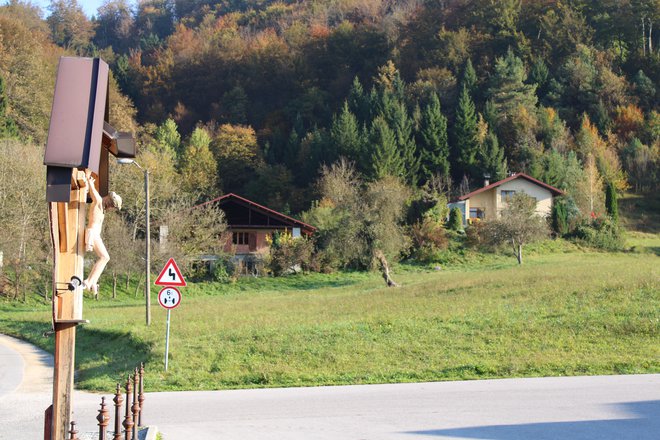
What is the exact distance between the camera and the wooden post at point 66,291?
6520 mm

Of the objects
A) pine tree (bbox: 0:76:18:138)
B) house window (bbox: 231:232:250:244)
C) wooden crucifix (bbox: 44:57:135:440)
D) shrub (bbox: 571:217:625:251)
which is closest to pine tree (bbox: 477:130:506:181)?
shrub (bbox: 571:217:625:251)

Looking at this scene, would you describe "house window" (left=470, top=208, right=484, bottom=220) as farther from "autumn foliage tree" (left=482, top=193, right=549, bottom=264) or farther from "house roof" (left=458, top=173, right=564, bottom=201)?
"autumn foliage tree" (left=482, top=193, right=549, bottom=264)

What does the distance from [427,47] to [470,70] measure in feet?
47.0

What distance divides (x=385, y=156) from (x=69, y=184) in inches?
2562

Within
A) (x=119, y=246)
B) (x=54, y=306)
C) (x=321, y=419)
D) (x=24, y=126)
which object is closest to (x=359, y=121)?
(x=24, y=126)

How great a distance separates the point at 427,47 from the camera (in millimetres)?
96625

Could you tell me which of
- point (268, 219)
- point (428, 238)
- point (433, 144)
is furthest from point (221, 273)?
point (433, 144)

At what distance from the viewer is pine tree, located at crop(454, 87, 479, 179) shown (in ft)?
240

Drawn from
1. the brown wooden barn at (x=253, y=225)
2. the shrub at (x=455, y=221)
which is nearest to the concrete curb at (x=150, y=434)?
the brown wooden barn at (x=253, y=225)

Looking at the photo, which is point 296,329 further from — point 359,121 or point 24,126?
point 359,121

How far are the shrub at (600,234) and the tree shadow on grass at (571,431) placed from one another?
46.1m

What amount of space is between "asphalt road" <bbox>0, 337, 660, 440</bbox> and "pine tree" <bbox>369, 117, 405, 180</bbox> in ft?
182

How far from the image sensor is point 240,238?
2339 inches

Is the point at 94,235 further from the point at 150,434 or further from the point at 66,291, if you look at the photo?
the point at 150,434
